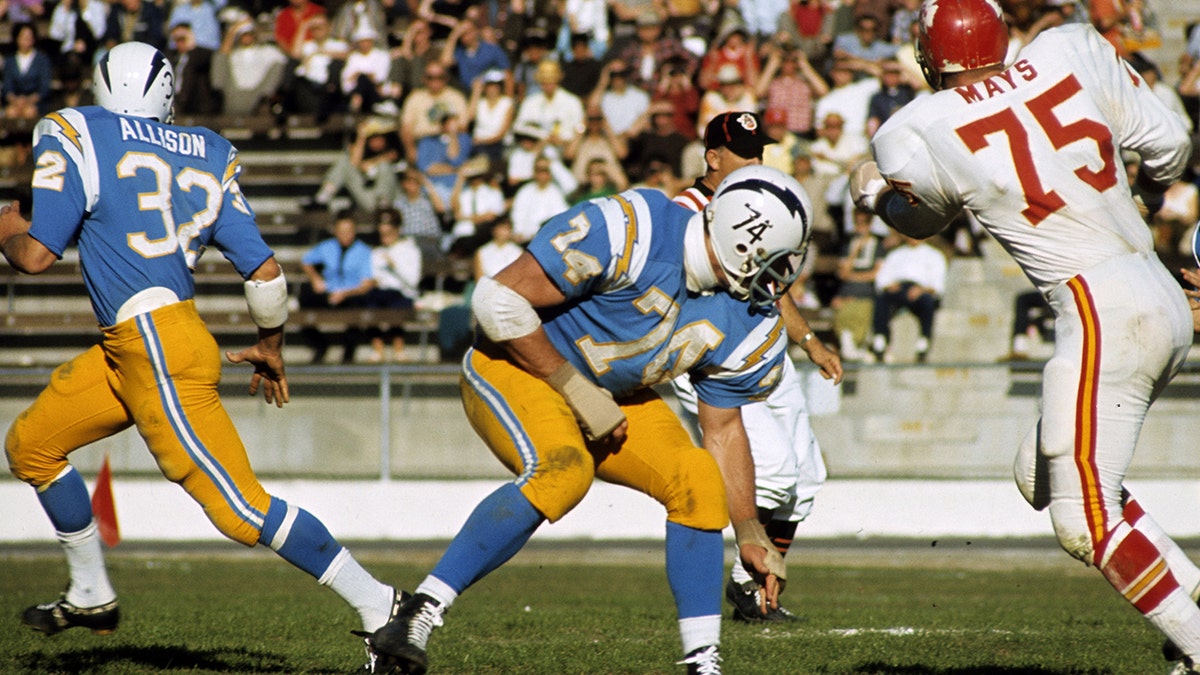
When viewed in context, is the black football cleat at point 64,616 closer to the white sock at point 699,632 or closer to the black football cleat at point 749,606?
the white sock at point 699,632

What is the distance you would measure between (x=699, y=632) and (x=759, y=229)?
4.14 ft

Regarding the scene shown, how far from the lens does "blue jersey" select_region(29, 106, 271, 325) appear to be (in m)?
5.03

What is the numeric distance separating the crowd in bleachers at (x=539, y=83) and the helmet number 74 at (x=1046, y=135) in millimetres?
8547

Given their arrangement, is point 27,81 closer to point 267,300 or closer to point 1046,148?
point 267,300

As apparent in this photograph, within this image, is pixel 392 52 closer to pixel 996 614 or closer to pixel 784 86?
pixel 784 86

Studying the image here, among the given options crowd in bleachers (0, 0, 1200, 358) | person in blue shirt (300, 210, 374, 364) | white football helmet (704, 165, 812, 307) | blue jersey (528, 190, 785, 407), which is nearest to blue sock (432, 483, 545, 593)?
blue jersey (528, 190, 785, 407)

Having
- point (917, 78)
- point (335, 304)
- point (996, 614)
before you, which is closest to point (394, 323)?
point (335, 304)

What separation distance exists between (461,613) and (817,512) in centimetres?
491

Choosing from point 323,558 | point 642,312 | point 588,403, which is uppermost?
point 642,312

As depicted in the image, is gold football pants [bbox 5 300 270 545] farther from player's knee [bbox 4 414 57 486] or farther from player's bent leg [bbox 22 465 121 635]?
player's bent leg [bbox 22 465 121 635]

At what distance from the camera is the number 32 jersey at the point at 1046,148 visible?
432 cm

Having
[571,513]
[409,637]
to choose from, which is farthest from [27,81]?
[409,637]

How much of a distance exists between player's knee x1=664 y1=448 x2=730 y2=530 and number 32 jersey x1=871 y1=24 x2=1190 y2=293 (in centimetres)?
110

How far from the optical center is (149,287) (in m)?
5.14
